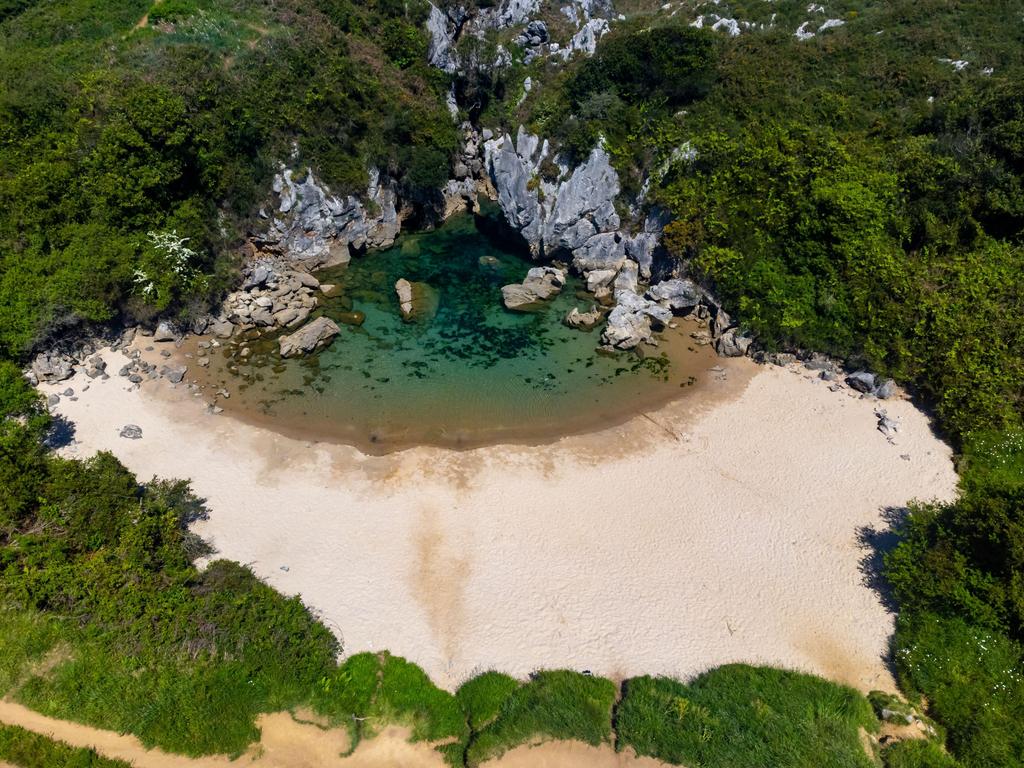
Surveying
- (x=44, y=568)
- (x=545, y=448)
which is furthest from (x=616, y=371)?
(x=44, y=568)

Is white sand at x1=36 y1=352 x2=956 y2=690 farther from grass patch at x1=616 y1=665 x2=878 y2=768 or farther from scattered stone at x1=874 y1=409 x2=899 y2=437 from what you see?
grass patch at x1=616 y1=665 x2=878 y2=768

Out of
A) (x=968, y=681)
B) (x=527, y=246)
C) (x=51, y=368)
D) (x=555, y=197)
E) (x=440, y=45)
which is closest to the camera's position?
(x=968, y=681)

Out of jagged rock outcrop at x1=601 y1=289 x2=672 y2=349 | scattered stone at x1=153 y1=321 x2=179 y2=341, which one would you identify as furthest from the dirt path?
jagged rock outcrop at x1=601 y1=289 x2=672 y2=349

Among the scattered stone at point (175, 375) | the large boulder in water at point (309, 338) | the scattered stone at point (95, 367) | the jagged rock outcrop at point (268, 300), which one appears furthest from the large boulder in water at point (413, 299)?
the scattered stone at point (95, 367)

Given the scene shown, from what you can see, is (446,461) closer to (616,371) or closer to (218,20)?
(616,371)

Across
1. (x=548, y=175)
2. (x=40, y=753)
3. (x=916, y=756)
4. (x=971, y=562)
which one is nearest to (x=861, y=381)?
(x=971, y=562)

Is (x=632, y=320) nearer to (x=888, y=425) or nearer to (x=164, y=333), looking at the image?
(x=888, y=425)
